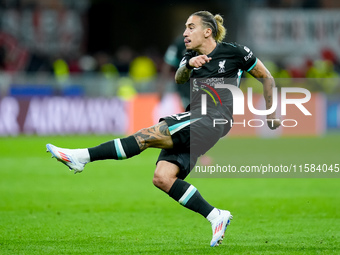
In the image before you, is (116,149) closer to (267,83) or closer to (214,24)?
(214,24)

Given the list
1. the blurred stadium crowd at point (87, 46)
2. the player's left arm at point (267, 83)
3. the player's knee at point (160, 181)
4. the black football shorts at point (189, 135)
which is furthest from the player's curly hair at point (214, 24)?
the blurred stadium crowd at point (87, 46)

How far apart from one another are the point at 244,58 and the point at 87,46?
2404 centimetres

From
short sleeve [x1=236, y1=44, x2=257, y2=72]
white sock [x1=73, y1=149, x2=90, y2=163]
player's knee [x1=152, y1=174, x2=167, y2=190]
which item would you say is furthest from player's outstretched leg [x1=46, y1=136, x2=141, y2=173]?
short sleeve [x1=236, y1=44, x2=257, y2=72]

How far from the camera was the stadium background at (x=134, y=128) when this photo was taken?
743 centimetres

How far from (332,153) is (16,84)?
9636 millimetres

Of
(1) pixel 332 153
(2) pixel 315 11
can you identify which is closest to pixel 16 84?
(1) pixel 332 153

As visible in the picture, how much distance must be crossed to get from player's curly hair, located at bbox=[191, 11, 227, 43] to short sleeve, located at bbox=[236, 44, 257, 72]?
0.22m

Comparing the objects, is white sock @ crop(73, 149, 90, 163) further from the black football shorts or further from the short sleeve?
the short sleeve

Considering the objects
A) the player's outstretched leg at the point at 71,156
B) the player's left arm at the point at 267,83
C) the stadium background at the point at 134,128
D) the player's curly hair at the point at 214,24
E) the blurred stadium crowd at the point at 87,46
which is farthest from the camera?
the blurred stadium crowd at the point at 87,46

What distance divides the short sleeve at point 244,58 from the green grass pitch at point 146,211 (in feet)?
5.62

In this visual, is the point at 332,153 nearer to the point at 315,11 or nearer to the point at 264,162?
the point at 264,162

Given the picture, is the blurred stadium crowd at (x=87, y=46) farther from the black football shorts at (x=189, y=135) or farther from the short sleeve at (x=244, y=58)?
the black football shorts at (x=189, y=135)

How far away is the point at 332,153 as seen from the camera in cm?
1611

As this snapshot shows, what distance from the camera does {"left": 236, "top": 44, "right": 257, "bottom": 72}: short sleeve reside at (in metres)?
7.01
